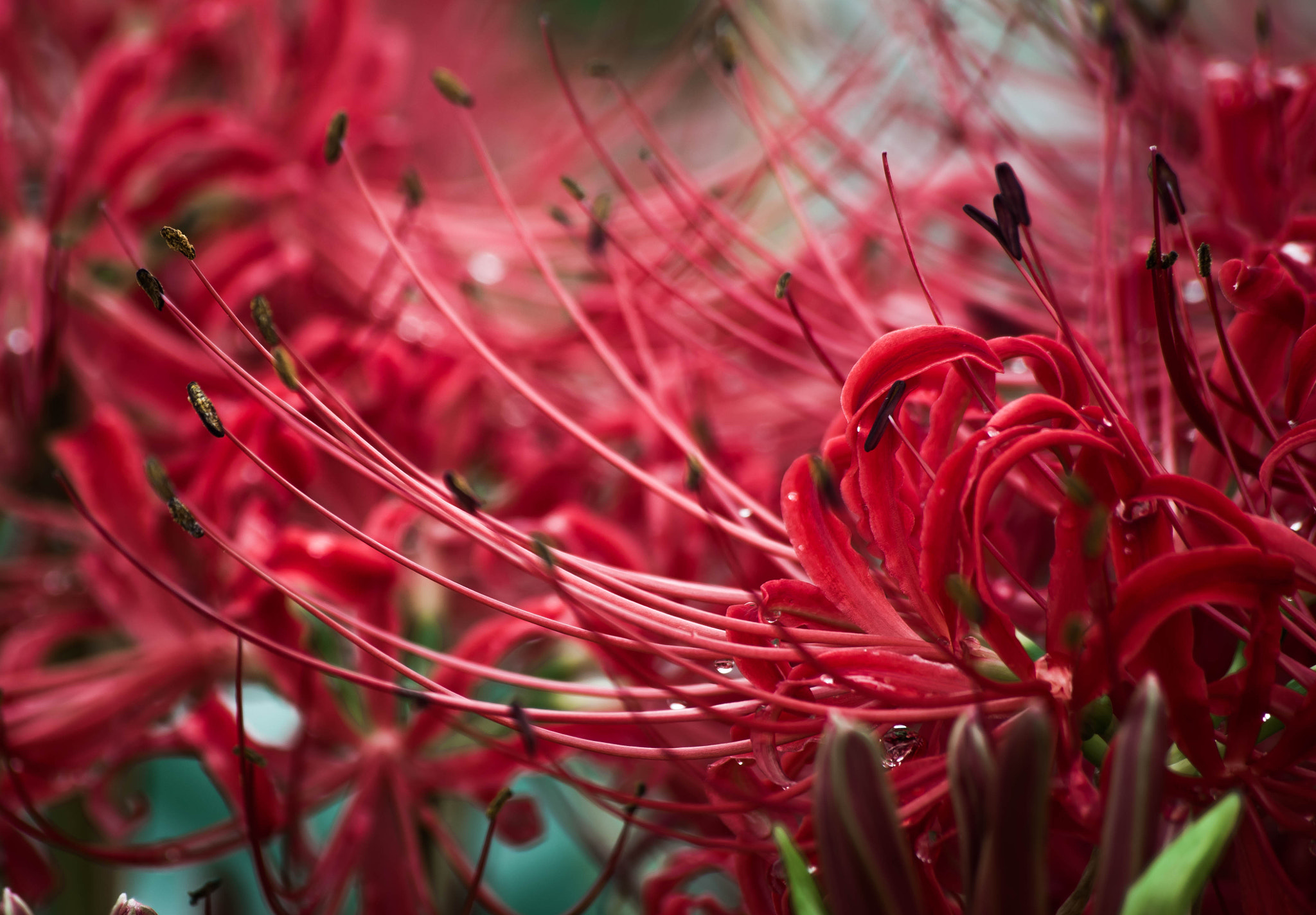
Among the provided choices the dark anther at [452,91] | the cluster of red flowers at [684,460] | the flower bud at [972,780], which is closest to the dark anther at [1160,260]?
the cluster of red flowers at [684,460]

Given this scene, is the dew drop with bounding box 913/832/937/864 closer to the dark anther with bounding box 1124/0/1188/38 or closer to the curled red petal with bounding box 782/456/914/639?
the curled red petal with bounding box 782/456/914/639

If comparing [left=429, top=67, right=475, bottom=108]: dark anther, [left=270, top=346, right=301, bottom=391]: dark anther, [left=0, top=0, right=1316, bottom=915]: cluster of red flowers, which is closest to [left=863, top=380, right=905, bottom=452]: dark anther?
[left=0, top=0, right=1316, bottom=915]: cluster of red flowers

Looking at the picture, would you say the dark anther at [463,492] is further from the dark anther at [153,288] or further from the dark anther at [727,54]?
the dark anther at [727,54]

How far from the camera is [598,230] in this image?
2.38ft

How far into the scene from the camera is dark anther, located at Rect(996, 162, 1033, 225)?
1.77 feet

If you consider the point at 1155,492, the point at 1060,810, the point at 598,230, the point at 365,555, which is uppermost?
the point at 598,230

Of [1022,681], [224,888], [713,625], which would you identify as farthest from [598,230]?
[224,888]

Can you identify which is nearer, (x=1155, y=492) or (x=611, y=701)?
(x=1155, y=492)

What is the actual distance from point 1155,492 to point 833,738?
0.17m

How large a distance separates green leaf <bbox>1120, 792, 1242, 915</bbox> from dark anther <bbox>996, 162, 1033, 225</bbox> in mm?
285

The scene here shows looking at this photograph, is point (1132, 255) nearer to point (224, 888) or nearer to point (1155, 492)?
point (1155, 492)

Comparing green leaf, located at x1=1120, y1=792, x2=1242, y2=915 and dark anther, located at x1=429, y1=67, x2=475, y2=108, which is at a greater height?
dark anther, located at x1=429, y1=67, x2=475, y2=108

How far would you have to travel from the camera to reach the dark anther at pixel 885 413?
480 mm

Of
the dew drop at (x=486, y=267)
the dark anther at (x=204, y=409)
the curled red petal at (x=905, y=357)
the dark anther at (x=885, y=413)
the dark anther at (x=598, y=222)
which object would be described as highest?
the dew drop at (x=486, y=267)
